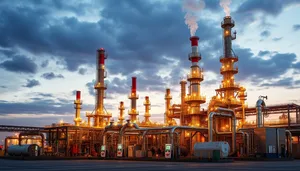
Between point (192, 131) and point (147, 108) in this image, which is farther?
point (147, 108)

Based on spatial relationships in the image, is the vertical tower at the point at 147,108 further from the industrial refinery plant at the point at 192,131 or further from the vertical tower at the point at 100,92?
the vertical tower at the point at 100,92

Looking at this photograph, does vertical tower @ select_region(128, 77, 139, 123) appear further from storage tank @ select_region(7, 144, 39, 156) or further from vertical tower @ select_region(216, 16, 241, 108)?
storage tank @ select_region(7, 144, 39, 156)

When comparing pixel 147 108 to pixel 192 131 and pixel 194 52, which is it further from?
pixel 192 131

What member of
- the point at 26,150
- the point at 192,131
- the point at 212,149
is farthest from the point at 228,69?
the point at 26,150

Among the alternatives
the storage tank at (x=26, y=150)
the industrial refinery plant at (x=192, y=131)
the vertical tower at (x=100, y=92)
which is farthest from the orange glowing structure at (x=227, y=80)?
the storage tank at (x=26, y=150)

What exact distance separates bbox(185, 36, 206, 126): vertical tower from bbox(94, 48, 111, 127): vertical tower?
63.8 ft

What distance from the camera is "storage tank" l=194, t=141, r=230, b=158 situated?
3987cm

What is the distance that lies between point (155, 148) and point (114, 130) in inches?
310

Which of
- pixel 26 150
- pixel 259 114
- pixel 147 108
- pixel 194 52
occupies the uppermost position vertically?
pixel 194 52

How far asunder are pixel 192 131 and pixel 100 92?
30.9 m

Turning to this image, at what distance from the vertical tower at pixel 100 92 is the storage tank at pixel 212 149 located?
39.1m

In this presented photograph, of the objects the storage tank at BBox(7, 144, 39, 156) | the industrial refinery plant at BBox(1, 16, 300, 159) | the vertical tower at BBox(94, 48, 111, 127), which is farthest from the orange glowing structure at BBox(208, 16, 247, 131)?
the storage tank at BBox(7, 144, 39, 156)

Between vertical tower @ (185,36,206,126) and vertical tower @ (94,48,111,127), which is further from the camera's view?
vertical tower @ (94,48,111,127)

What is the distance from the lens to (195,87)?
70375 mm
